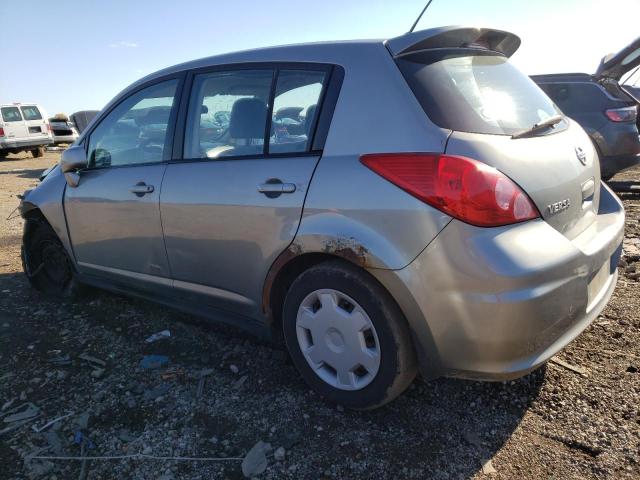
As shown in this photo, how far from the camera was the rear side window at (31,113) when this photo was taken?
1844 centimetres

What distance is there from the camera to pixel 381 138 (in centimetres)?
204

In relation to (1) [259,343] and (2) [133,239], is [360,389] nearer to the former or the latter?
(1) [259,343]

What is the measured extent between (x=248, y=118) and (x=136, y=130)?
108cm

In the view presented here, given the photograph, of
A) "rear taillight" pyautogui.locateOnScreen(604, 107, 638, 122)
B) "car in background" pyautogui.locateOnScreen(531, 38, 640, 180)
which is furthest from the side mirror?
"rear taillight" pyautogui.locateOnScreen(604, 107, 638, 122)

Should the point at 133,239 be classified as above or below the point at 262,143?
below

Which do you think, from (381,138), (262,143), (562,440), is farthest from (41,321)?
(562,440)

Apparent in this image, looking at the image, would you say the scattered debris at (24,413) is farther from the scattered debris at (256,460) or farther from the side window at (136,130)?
the side window at (136,130)

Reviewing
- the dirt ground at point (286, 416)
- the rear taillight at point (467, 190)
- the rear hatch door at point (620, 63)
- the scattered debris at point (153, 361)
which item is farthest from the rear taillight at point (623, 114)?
the scattered debris at point (153, 361)

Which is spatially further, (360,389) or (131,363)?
(131,363)

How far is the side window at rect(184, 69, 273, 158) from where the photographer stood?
2590 mm

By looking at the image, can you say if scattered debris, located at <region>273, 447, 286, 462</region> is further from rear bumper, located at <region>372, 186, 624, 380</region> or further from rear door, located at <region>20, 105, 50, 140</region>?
rear door, located at <region>20, 105, 50, 140</region>

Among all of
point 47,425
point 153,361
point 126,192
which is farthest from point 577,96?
point 47,425

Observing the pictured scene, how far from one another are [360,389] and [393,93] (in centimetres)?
137

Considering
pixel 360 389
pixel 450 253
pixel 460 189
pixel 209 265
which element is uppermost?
pixel 460 189
